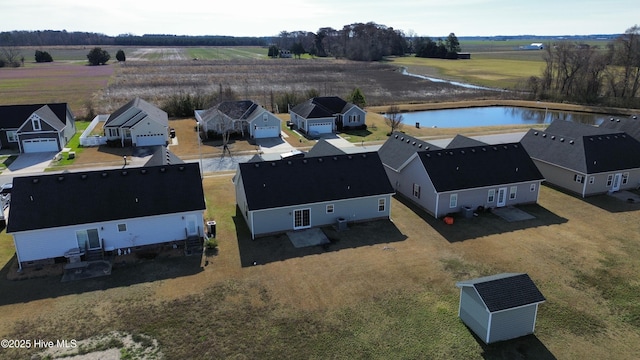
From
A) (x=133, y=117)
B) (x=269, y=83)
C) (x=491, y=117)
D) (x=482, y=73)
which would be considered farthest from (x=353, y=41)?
(x=133, y=117)

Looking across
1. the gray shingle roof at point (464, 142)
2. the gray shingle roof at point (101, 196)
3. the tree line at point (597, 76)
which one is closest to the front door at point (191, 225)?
the gray shingle roof at point (101, 196)

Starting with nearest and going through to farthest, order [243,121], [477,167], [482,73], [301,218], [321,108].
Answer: [301,218]
[477,167]
[243,121]
[321,108]
[482,73]

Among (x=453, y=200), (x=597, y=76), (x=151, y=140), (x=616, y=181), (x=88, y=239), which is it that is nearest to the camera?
(x=88, y=239)

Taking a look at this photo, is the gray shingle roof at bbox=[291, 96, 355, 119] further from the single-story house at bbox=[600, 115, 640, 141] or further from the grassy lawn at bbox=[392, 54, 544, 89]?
the grassy lawn at bbox=[392, 54, 544, 89]

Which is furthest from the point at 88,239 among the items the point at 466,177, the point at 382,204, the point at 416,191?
the point at 466,177

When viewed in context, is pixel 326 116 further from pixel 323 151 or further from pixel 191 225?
pixel 191 225

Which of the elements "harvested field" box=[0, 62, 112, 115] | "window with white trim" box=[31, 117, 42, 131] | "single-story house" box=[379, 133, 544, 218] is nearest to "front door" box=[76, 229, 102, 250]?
"single-story house" box=[379, 133, 544, 218]

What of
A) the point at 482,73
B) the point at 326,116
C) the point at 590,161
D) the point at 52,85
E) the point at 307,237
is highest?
the point at 482,73

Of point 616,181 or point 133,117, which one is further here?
point 133,117

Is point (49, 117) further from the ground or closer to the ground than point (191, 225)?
further from the ground
